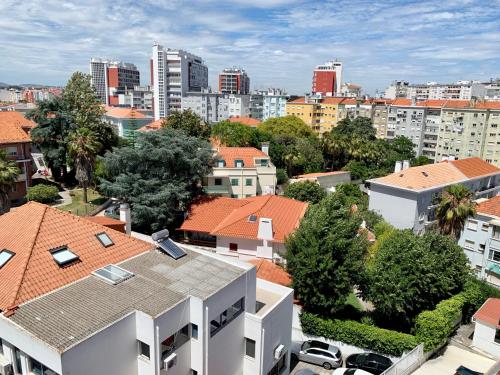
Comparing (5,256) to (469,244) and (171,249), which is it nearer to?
(171,249)

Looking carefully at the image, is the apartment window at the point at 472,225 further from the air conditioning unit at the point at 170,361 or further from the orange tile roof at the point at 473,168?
the air conditioning unit at the point at 170,361

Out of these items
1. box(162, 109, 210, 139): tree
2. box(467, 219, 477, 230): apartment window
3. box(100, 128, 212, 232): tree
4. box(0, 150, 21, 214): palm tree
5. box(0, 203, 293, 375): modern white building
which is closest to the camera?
box(0, 203, 293, 375): modern white building

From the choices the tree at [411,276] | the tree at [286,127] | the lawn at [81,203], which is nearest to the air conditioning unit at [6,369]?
the tree at [411,276]

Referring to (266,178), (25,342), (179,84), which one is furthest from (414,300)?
(179,84)

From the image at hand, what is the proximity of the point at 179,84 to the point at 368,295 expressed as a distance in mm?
140444

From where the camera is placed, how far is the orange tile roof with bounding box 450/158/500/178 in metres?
53.4

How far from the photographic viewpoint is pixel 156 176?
38.1 meters

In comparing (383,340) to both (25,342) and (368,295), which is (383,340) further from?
(25,342)

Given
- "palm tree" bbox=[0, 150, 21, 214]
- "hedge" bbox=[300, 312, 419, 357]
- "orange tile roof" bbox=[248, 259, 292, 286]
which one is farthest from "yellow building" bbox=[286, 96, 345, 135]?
"hedge" bbox=[300, 312, 419, 357]

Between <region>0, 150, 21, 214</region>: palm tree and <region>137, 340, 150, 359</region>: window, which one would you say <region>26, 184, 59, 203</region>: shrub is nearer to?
<region>0, 150, 21, 214</region>: palm tree

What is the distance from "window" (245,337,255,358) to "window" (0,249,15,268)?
461 inches

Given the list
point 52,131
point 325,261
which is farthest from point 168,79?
point 325,261

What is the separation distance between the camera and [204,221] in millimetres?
36906

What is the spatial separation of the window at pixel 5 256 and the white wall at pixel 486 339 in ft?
91.6
